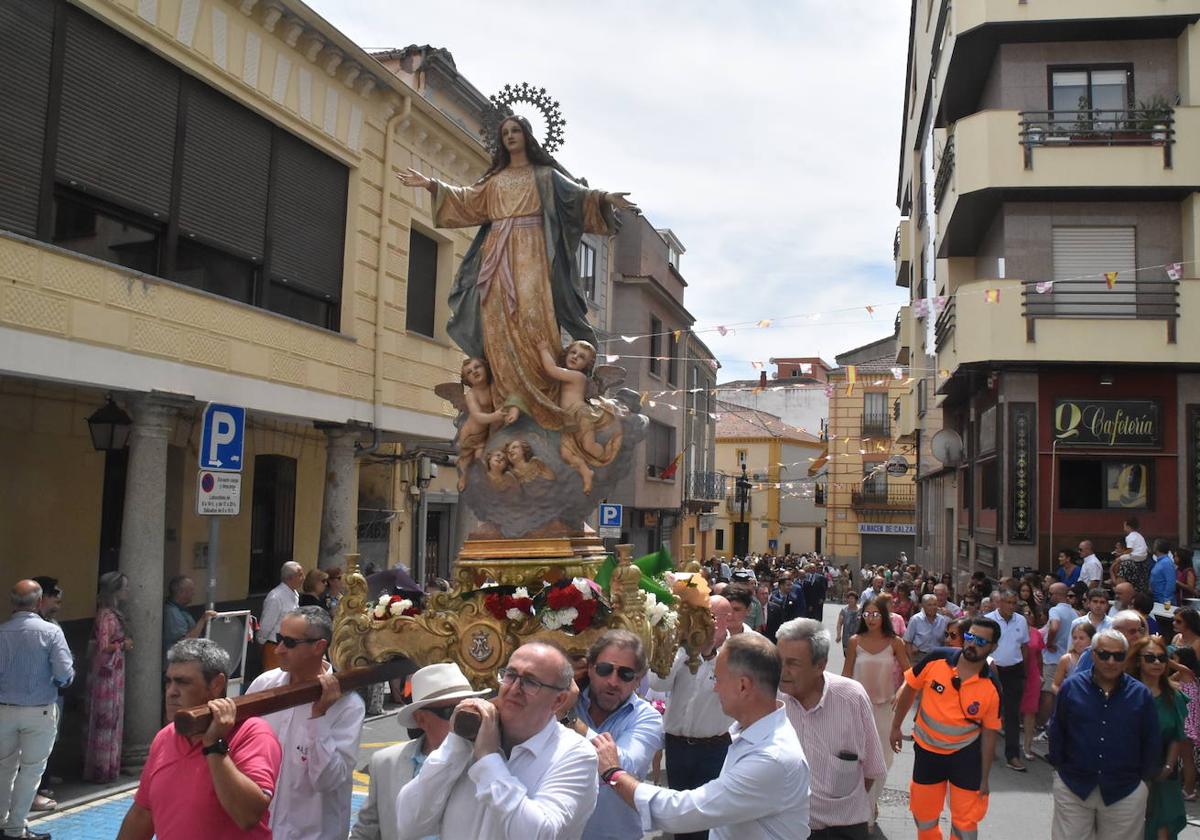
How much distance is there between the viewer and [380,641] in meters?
6.73

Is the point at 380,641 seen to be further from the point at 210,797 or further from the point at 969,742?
the point at 969,742

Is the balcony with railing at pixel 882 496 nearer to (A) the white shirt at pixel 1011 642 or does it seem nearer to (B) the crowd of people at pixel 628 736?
(A) the white shirt at pixel 1011 642

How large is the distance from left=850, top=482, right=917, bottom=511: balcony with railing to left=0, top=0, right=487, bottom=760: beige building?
127 feet

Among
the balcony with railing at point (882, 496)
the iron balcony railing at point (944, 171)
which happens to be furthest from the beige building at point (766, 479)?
the iron balcony railing at point (944, 171)

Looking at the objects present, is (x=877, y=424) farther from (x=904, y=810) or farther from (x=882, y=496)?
(x=904, y=810)

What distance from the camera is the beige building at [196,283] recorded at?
32.6ft

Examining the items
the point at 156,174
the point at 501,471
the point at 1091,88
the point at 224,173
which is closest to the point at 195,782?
the point at 501,471

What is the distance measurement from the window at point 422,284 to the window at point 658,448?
16.8 metres

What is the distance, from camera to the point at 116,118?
10.7 metres

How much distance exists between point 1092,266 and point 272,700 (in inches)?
737

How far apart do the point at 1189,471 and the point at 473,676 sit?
16086 mm

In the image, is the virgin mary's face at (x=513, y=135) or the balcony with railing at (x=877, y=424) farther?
the balcony with railing at (x=877, y=424)

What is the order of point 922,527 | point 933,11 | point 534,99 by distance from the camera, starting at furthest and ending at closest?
point 922,527
point 933,11
point 534,99

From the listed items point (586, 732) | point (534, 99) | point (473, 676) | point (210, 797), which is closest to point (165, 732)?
point (210, 797)
